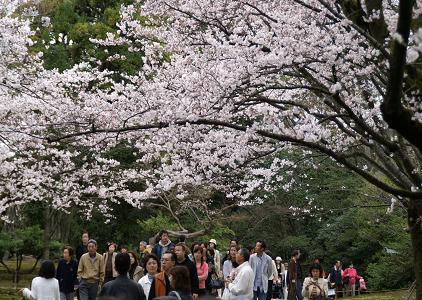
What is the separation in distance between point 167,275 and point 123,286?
1.24 m

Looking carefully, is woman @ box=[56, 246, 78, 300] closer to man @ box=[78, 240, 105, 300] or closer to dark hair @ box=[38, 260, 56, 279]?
man @ box=[78, 240, 105, 300]

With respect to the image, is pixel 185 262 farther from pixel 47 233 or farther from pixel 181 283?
pixel 47 233

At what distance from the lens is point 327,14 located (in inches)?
326

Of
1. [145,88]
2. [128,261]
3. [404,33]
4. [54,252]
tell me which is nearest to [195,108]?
[145,88]

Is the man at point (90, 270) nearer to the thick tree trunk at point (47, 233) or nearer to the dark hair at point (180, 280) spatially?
the dark hair at point (180, 280)

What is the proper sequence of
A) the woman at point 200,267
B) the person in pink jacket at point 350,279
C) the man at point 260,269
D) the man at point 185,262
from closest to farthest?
1. the man at point 185,262
2. the woman at point 200,267
3. the man at point 260,269
4. the person in pink jacket at point 350,279

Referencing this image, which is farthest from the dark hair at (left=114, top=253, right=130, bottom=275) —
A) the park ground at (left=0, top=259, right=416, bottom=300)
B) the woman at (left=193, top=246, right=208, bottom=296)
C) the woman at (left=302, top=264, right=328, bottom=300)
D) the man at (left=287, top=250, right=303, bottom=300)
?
the park ground at (left=0, top=259, right=416, bottom=300)

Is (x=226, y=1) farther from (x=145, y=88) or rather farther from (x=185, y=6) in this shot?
(x=145, y=88)

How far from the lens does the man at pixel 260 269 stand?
38.1 feet

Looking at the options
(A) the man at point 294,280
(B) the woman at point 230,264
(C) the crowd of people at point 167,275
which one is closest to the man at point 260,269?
(C) the crowd of people at point 167,275

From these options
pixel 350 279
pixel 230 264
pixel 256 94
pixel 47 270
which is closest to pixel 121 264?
pixel 47 270

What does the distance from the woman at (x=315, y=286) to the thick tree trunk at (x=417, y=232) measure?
4.73ft

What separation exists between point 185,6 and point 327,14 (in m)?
2.47

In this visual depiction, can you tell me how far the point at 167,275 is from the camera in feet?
24.5
